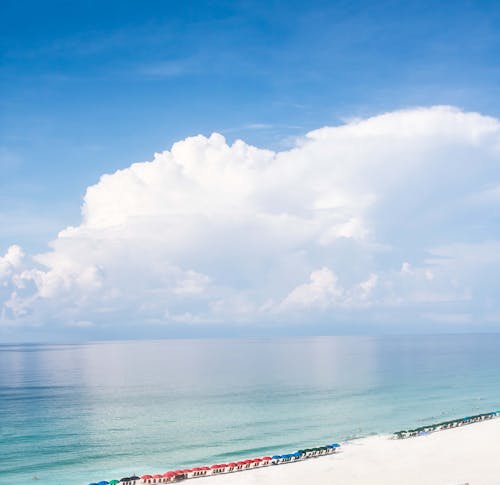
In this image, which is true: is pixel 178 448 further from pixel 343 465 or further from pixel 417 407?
pixel 417 407

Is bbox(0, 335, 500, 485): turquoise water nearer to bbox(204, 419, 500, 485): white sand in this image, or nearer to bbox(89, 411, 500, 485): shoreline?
bbox(89, 411, 500, 485): shoreline

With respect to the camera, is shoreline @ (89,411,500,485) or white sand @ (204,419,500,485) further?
shoreline @ (89,411,500,485)

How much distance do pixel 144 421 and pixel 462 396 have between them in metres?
59.1

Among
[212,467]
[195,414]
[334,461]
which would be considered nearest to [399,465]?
[334,461]

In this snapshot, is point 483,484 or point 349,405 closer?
point 483,484

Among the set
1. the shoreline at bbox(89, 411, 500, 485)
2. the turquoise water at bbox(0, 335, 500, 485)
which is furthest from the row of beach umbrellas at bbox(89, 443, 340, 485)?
the turquoise water at bbox(0, 335, 500, 485)

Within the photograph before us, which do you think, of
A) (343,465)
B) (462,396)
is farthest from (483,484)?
(462,396)

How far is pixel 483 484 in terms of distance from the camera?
45.0m

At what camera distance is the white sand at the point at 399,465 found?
47.6 meters

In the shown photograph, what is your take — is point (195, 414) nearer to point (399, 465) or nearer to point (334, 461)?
point (334, 461)

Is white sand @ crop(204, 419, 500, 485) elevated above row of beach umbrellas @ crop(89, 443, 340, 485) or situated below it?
below

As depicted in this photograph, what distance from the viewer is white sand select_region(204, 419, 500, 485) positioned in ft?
156

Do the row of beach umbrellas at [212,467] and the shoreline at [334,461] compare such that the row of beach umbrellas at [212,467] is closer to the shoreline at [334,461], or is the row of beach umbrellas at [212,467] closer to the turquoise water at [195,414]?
the shoreline at [334,461]

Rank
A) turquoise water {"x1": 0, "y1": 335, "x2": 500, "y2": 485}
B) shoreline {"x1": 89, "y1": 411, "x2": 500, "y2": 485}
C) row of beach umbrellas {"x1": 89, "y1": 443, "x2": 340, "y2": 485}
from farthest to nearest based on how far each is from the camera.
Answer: turquoise water {"x1": 0, "y1": 335, "x2": 500, "y2": 485} → shoreline {"x1": 89, "y1": 411, "x2": 500, "y2": 485} → row of beach umbrellas {"x1": 89, "y1": 443, "x2": 340, "y2": 485}
